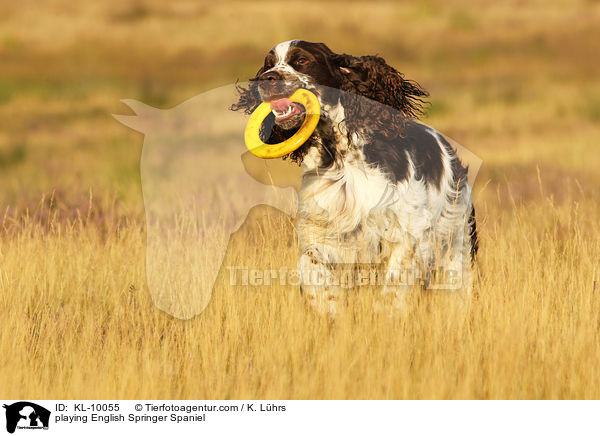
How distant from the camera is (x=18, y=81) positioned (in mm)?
24875

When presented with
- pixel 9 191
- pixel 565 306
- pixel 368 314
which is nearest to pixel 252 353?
pixel 368 314

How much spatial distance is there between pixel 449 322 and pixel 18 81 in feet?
77.8

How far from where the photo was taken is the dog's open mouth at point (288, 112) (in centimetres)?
432

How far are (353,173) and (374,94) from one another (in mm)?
568

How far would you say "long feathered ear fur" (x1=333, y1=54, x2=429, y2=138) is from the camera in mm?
4527

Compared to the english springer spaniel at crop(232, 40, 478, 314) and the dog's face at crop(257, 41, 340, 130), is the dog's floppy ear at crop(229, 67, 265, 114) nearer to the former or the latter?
the english springer spaniel at crop(232, 40, 478, 314)

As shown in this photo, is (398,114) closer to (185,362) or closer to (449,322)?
(449,322)
